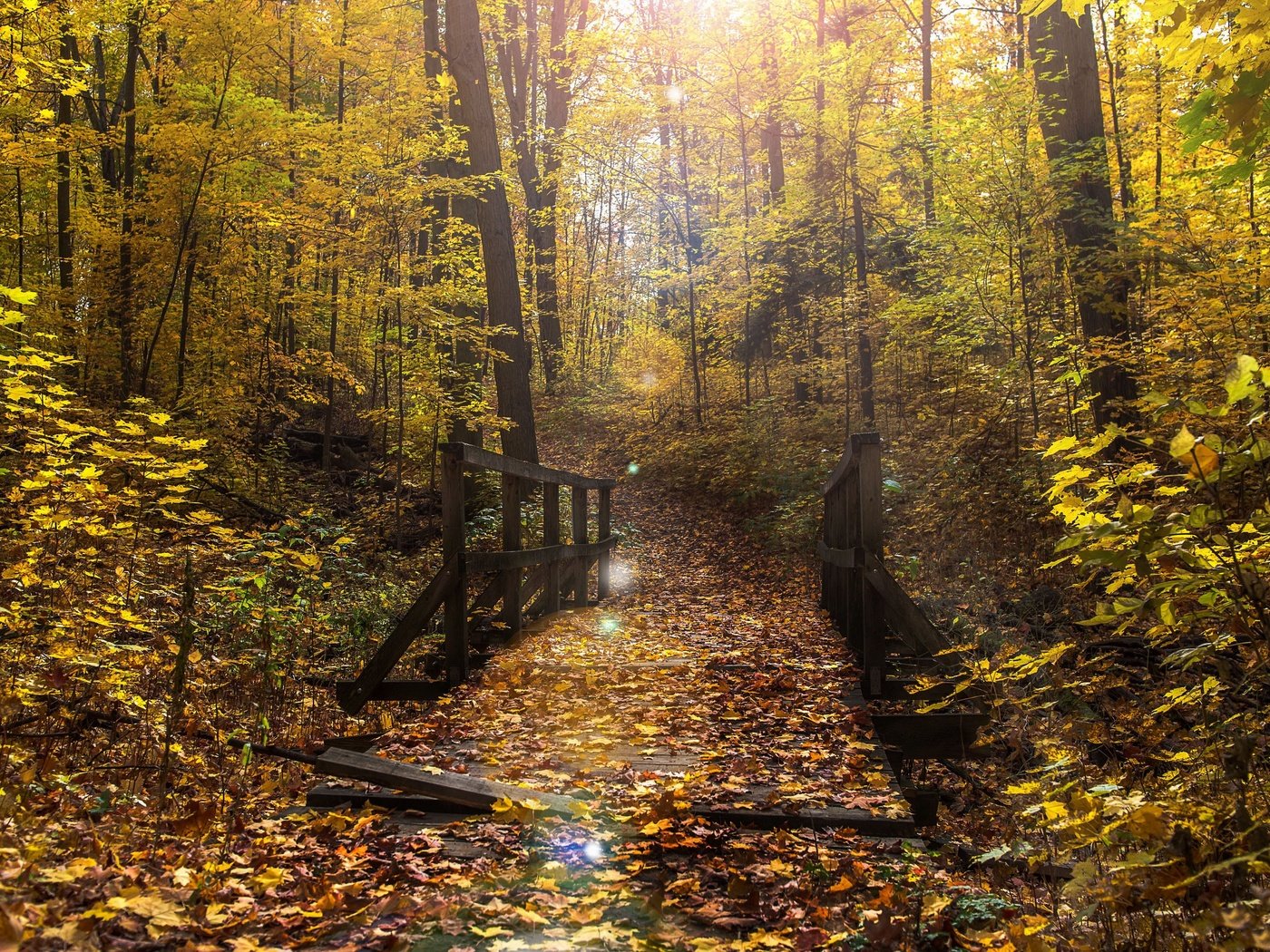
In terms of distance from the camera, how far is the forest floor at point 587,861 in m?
2.57

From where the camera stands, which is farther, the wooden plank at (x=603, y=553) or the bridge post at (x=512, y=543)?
the wooden plank at (x=603, y=553)

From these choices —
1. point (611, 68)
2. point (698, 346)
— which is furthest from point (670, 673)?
point (611, 68)

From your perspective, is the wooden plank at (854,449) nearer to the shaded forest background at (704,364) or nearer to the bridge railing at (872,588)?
the bridge railing at (872,588)

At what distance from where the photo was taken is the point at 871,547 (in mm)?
5770

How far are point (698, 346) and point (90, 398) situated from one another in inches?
552

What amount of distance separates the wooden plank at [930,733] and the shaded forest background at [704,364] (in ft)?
1.24

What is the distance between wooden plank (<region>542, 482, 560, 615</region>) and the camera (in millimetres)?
8812

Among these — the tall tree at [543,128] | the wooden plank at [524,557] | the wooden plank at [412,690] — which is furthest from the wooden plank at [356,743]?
the tall tree at [543,128]

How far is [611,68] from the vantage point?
19.9 m

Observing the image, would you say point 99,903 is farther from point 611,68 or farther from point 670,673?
point 611,68

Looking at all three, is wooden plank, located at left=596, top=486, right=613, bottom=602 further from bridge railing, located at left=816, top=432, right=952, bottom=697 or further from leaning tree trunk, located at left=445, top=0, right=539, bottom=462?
bridge railing, located at left=816, top=432, right=952, bottom=697

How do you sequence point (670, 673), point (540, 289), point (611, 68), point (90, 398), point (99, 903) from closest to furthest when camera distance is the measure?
point (99, 903) < point (670, 673) < point (90, 398) < point (611, 68) < point (540, 289)

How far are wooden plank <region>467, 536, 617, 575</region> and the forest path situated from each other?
75 centimetres

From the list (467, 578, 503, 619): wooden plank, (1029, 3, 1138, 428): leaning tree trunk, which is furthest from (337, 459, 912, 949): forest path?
(1029, 3, 1138, 428): leaning tree trunk
